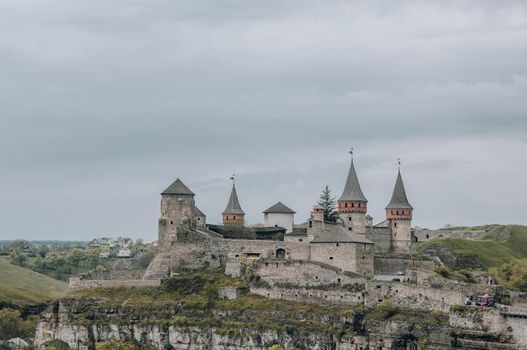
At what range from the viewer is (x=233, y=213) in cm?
10669

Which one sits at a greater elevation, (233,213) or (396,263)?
(233,213)

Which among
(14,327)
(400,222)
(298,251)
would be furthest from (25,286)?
(400,222)

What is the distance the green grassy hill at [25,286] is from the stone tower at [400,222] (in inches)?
1657

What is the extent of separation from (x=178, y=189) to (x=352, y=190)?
1612 centimetres

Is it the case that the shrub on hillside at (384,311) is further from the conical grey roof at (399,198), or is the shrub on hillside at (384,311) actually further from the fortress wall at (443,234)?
the fortress wall at (443,234)

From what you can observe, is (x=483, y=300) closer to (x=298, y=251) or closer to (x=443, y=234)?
(x=298, y=251)

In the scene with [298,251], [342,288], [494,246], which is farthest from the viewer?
[494,246]

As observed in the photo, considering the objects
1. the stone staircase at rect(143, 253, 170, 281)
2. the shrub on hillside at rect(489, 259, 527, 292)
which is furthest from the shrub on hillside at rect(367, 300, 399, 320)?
the stone staircase at rect(143, 253, 170, 281)

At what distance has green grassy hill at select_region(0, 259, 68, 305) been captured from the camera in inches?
5384

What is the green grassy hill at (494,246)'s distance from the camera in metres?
112

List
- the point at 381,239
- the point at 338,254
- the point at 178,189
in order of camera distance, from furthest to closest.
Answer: the point at 178,189 → the point at 381,239 → the point at 338,254

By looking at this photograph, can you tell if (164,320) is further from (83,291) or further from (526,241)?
(526,241)

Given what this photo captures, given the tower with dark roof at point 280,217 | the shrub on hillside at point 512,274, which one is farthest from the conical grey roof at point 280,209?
the shrub on hillside at point 512,274

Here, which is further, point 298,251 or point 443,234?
point 443,234
